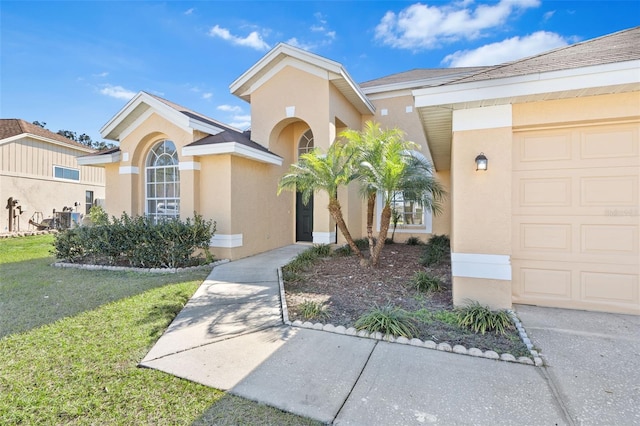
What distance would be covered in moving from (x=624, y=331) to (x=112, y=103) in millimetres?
29996

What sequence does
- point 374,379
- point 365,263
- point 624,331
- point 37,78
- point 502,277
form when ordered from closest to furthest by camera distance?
point 374,379 → point 624,331 → point 502,277 → point 365,263 → point 37,78

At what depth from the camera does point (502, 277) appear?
506 centimetres

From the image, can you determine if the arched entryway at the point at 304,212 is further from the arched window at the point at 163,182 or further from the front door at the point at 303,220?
the arched window at the point at 163,182

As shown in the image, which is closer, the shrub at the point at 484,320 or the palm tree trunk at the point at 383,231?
the shrub at the point at 484,320

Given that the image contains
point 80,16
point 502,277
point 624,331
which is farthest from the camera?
point 80,16

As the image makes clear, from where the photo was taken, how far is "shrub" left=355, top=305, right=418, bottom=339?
167 inches

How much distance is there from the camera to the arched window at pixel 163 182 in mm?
10883

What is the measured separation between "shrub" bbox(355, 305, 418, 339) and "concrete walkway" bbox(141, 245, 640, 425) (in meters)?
0.24

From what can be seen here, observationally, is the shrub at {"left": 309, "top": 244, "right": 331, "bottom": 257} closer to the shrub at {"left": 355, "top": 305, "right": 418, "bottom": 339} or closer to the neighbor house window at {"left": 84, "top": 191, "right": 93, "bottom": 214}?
the shrub at {"left": 355, "top": 305, "right": 418, "bottom": 339}

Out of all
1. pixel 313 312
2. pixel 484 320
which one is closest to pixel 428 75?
pixel 484 320

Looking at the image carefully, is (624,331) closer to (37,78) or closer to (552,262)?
(552,262)

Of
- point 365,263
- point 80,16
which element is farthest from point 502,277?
point 80,16

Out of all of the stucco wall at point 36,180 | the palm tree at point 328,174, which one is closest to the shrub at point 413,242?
the palm tree at point 328,174

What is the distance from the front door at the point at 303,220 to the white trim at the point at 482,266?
26.2ft
